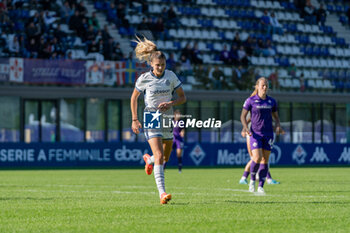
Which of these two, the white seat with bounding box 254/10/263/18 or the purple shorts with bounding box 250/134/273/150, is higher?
the white seat with bounding box 254/10/263/18

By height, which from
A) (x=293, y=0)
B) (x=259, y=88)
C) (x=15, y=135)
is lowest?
(x=15, y=135)

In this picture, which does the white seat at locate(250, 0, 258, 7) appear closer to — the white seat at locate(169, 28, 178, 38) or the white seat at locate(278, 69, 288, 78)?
the white seat at locate(169, 28, 178, 38)

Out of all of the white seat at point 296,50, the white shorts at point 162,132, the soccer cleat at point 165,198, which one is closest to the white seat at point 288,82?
the white seat at point 296,50

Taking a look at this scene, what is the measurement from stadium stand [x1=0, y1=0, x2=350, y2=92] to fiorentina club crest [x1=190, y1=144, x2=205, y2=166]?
152 inches

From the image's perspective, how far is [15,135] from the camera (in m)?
35.8

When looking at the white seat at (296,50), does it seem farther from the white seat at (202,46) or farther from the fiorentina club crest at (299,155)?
the fiorentina club crest at (299,155)

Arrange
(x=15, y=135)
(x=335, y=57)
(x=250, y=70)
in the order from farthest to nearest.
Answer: (x=335, y=57) → (x=250, y=70) → (x=15, y=135)

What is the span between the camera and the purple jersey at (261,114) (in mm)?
14297

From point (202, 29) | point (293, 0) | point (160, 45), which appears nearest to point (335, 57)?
point (293, 0)

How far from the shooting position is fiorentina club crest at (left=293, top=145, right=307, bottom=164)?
117 ft

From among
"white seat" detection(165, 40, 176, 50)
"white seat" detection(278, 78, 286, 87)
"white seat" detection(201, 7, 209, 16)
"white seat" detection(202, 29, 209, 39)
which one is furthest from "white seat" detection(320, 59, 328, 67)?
"white seat" detection(165, 40, 176, 50)

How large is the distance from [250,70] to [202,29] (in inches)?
197

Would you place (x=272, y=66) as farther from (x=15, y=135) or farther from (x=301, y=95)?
(x=15, y=135)

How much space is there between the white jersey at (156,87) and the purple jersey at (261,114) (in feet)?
11.1
